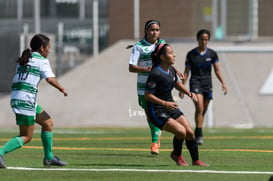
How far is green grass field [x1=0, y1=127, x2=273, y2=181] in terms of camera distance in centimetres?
1228

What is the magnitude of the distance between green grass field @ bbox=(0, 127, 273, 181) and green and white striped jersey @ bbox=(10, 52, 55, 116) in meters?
0.78

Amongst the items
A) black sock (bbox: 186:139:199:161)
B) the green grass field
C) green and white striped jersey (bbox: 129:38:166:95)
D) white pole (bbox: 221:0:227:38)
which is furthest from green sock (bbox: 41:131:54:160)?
white pole (bbox: 221:0:227:38)

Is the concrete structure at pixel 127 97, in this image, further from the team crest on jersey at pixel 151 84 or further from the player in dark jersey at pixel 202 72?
the team crest on jersey at pixel 151 84

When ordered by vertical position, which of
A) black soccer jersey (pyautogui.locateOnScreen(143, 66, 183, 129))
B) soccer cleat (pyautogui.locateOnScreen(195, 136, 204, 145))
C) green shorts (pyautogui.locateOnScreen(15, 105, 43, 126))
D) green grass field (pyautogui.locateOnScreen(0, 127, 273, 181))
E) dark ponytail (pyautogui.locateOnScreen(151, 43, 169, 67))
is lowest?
soccer cleat (pyautogui.locateOnScreen(195, 136, 204, 145))

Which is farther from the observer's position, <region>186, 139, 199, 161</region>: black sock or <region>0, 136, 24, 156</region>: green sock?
<region>186, 139, 199, 161</region>: black sock

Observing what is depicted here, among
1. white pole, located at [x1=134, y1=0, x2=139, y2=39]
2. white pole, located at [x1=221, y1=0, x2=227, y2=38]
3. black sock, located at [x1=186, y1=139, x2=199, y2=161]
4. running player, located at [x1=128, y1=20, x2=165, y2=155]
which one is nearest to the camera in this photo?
black sock, located at [x1=186, y1=139, x2=199, y2=161]

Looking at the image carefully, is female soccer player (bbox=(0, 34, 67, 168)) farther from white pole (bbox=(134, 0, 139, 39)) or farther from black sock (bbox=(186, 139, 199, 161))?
white pole (bbox=(134, 0, 139, 39))

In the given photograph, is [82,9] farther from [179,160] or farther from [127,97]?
[179,160]

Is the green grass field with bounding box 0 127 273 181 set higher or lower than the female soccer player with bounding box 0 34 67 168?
lower

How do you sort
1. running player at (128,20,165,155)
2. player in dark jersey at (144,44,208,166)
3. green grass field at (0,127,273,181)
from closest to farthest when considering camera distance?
green grass field at (0,127,273,181) < player in dark jersey at (144,44,208,166) < running player at (128,20,165,155)

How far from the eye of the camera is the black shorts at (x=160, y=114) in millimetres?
13258

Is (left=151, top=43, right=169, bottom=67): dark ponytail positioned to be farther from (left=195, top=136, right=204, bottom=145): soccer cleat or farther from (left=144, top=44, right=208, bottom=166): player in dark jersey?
(left=195, top=136, right=204, bottom=145): soccer cleat

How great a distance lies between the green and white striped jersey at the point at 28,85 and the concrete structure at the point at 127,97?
599 inches

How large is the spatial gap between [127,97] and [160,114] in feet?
55.4
